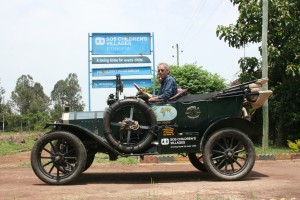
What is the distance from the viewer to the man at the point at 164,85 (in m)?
7.24

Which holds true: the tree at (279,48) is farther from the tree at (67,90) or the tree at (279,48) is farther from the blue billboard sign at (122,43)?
the tree at (67,90)

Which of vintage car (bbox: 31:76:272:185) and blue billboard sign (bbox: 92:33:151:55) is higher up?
blue billboard sign (bbox: 92:33:151:55)

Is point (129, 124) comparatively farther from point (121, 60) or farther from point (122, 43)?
point (122, 43)

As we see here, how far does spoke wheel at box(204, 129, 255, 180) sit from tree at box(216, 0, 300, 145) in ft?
26.3

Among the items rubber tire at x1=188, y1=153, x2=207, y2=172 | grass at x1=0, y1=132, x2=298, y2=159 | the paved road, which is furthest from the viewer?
grass at x1=0, y1=132, x2=298, y2=159

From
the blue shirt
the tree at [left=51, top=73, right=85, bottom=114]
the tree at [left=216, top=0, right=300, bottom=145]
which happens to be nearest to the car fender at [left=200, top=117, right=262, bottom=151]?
the blue shirt

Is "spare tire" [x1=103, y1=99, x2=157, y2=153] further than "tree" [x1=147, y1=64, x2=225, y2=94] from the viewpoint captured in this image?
No

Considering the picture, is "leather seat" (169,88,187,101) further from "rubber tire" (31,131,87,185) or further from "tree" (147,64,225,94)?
"tree" (147,64,225,94)

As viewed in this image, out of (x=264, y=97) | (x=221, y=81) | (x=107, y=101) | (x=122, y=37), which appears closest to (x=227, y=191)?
(x=264, y=97)

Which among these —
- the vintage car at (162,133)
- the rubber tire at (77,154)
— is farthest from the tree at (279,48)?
the rubber tire at (77,154)

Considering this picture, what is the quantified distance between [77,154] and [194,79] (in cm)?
1276

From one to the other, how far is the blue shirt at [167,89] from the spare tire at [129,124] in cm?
34

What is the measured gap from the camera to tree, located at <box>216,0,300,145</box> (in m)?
14.9

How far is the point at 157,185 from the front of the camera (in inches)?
268
